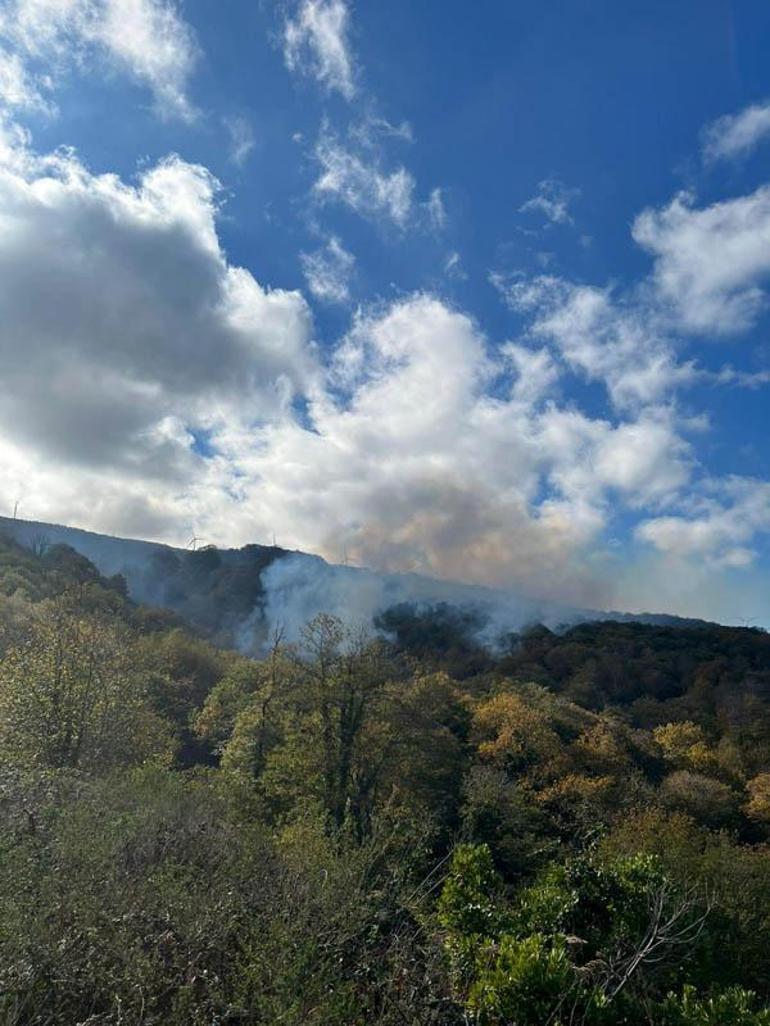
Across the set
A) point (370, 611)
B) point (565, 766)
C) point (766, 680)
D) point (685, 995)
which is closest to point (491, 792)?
point (565, 766)

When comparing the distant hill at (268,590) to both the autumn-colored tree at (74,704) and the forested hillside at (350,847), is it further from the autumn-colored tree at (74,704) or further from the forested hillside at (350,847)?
the autumn-colored tree at (74,704)

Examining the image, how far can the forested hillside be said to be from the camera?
7121 millimetres

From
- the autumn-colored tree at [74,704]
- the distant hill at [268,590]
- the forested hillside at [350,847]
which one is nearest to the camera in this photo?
the forested hillside at [350,847]

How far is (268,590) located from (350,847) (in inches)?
4054

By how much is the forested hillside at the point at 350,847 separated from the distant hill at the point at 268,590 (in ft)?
175

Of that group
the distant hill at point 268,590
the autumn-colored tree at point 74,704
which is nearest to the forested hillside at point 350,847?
the autumn-colored tree at point 74,704

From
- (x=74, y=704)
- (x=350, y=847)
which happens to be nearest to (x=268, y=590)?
(x=74, y=704)

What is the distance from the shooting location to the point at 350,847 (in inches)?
500

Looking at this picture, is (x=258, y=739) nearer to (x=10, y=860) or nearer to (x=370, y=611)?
(x=10, y=860)

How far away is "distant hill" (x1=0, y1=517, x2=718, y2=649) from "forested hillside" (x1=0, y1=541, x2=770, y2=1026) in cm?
5324

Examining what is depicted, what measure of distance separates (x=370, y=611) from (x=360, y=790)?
8564 cm

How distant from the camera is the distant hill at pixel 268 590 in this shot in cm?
10781

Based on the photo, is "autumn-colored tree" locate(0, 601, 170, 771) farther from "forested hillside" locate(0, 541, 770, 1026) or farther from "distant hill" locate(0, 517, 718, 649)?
"distant hill" locate(0, 517, 718, 649)

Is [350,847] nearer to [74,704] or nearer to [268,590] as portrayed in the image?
[74,704]
